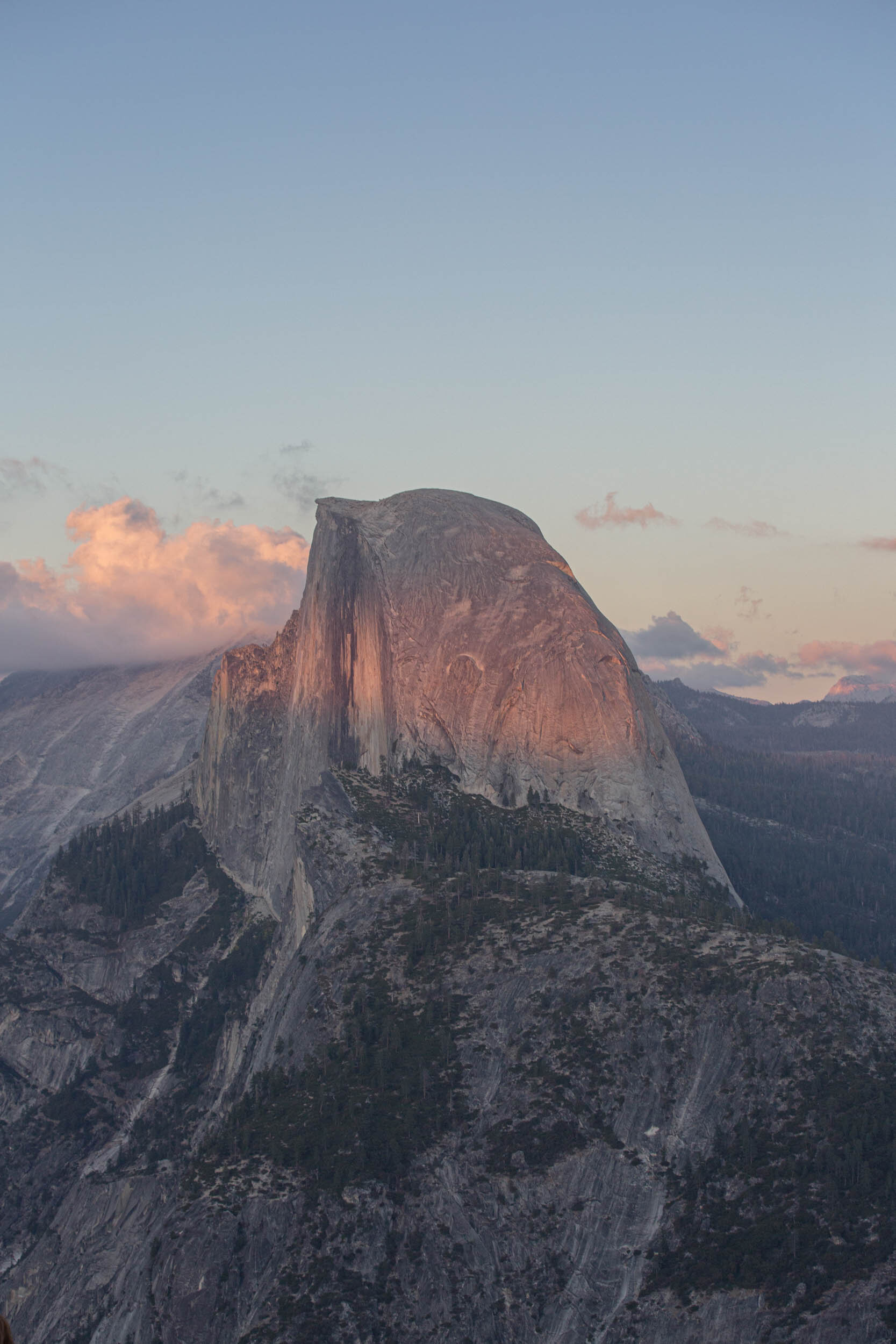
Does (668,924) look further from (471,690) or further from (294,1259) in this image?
(471,690)

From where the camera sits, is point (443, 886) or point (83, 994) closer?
point (443, 886)

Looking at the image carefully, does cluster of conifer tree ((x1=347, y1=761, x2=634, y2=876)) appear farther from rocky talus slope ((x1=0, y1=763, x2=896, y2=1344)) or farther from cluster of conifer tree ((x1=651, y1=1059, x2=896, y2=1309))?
cluster of conifer tree ((x1=651, y1=1059, x2=896, y2=1309))

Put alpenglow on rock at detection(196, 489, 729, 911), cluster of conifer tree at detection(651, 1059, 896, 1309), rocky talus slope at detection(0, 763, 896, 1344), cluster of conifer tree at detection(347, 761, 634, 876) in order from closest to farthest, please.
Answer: cluster of conifer tree at detection(651, 1059, 896, 1309) → rocky talus slope at detection(0, 763, 896, 1344) → cluster of conifer tree at detection(347, 761, 634, 876) → alpenglow on rock at detection(196, 489, 729, 911)

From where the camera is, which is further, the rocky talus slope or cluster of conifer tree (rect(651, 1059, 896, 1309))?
the rocky talus slope

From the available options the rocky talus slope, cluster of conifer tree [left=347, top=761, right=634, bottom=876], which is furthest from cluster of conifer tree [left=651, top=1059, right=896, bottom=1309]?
cluster of conifer tree [left=347, top=761, right=634, bottom=876]

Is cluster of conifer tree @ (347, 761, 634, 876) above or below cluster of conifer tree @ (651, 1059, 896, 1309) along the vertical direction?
above

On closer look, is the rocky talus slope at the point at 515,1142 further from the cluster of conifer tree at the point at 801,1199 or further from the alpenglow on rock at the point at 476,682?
the alpenglow on rock at the point at 476,682

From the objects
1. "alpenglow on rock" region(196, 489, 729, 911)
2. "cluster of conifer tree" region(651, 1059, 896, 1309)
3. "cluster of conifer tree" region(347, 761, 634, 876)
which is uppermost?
"alpenglow on rock" region(196, 489, 729, 911)

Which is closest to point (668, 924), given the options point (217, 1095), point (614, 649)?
point (614, 649)

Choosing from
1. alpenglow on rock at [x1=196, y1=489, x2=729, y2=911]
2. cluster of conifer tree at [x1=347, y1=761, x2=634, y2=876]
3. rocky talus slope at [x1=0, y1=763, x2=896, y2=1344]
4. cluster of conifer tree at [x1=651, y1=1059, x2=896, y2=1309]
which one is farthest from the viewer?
alpenglow on rock at [x1=196, y1=489, x2=729, y2=911]
